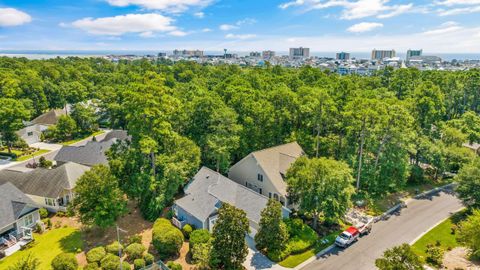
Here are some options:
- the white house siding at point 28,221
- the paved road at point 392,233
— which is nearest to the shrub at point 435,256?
the paved road at point 392,233

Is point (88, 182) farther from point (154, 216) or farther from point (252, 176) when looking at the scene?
point (252, 176)

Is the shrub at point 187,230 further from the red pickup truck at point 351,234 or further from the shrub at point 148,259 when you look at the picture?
the red pickup truck at point 351,234

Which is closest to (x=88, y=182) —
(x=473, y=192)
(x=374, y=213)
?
(x=374, y=213)

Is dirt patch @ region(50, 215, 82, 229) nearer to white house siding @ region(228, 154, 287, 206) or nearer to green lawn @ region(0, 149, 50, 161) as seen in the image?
white house siding @ region(228, 154, 287, 206)

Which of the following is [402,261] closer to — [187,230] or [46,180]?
[187,230]

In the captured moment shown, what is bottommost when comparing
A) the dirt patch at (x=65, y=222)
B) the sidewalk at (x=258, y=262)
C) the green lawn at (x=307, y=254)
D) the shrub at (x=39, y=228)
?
the green lawn at (x=307, y=254)
